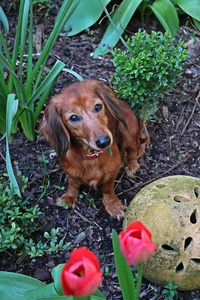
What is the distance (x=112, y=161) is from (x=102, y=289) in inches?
31.8

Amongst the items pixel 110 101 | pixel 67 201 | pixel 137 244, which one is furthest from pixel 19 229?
pixel 137 244

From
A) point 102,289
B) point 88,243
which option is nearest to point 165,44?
point 88,243

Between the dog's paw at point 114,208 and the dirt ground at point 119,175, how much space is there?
0.05 metres

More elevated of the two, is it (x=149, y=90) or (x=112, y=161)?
(x=149, y=90)

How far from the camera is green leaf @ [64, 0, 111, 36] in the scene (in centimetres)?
337

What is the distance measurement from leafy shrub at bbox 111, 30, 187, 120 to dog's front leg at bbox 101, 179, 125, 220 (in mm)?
626

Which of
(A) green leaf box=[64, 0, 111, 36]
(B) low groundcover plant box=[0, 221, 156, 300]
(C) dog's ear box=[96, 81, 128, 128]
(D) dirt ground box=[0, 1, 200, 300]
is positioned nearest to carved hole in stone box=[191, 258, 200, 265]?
(D) dirt ground box=[0, 1, 200, 300]

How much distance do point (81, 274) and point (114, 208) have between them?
173 centimetres

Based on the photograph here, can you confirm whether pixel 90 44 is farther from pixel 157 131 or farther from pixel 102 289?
pixel 102 289

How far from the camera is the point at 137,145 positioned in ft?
9.54

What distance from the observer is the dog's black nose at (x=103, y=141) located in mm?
2024

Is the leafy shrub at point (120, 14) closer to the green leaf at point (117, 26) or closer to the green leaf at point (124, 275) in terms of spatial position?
the green leaf at point (117, 26)

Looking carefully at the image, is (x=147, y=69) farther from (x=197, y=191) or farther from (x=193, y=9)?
(x=193, y=9)

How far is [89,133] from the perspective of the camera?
210cm
